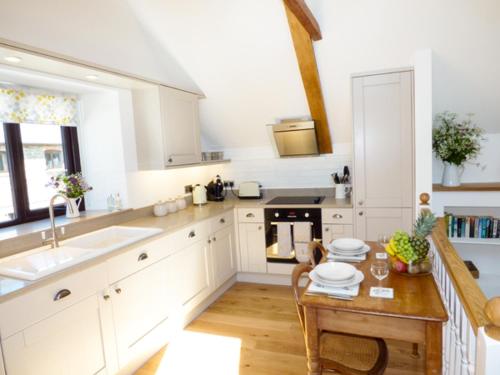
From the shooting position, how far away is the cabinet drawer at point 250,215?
3525 millimetres

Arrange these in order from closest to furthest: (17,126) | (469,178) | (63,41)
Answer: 1. (63,41)
2. (17,126)
3. (469,178)

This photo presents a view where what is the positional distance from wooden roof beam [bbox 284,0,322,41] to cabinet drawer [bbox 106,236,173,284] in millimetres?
1860

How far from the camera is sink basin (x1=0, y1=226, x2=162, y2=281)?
67.7 inches

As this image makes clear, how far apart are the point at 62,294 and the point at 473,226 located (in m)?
3.47

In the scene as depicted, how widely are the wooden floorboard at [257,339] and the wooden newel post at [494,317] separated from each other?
61.1 inches

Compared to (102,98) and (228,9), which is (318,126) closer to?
(228,9)

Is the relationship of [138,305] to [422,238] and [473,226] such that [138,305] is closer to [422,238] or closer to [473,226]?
[422,238]

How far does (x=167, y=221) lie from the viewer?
2.90 m

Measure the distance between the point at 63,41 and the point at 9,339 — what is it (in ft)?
5.55

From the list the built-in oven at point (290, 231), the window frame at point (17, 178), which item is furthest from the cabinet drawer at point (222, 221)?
the window frame at point (17, 178)

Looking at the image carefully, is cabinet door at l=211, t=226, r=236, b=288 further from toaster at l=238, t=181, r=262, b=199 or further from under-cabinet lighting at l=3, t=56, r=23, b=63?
under-cabinet lighting at l=3, t=56, r=23, b=63

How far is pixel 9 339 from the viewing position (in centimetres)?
148

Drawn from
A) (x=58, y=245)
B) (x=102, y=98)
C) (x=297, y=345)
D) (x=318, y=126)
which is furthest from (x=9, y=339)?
(x=318, y=126)

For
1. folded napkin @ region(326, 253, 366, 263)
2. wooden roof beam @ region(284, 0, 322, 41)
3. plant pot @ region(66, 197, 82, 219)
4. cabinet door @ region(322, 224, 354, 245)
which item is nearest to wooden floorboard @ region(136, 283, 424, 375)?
cabinet door @ region(322, 224, 354, 245)
